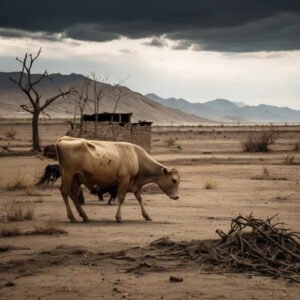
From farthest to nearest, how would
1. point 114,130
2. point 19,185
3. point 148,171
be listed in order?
point 114,130, point 19,185, point 148,171

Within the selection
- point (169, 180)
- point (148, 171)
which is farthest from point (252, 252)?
point (169, 180)

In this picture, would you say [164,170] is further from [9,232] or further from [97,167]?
[9,232]

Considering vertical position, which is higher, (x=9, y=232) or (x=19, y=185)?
(x=9, y=232)

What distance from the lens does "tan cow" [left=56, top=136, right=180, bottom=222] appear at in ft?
52.7

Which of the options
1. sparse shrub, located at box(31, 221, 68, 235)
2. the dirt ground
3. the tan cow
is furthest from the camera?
the tan cow

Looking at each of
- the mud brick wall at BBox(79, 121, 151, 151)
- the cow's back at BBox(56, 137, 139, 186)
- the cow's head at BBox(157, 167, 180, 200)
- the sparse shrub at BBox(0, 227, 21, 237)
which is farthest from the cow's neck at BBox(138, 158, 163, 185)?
the mud brick wall at BBox(79, 121, 151, 151)

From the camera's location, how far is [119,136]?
4331 centimetres

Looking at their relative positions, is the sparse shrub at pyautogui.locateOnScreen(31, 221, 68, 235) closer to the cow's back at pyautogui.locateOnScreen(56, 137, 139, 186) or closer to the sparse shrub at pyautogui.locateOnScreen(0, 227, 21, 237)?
the sparse shrub at pyautogui.locateOnScreen(0, 227, 21, 237)

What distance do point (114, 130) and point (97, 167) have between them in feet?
88.6

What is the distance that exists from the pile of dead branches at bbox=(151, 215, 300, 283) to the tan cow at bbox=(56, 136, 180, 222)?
15.5ft

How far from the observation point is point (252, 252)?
10.7m

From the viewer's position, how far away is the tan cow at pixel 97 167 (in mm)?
16078

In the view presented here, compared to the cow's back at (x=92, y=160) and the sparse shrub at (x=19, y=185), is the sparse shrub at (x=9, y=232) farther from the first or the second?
the sparse shrub at (x=19, y=185)

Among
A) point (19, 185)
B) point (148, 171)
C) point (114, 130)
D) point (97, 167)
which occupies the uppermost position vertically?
point (97, 167)
